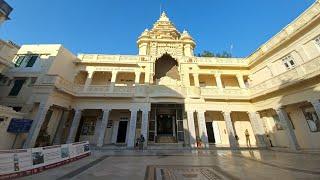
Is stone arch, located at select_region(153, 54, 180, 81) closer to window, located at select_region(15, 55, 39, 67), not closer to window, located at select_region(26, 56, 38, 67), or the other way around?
window, located at select_region(26, 56, 38, 67)

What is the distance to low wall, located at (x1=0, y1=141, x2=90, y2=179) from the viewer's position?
607 centimetres

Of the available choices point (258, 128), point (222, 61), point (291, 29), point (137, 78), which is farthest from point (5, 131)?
point (291, 29)

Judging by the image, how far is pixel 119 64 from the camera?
19766 mm

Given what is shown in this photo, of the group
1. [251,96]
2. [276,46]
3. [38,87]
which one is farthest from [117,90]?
[276,46]

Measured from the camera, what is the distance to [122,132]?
62.8 feet

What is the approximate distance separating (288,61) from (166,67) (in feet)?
39.5

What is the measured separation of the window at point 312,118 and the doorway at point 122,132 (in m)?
17.1

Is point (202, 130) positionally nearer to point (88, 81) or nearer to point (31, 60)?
point (88, 81)

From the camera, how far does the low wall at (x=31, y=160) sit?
607 cm

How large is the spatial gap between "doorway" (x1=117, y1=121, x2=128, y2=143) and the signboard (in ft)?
27.0

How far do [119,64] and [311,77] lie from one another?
17329mm

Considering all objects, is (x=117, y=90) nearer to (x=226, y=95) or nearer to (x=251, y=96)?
(x=226, y=95)

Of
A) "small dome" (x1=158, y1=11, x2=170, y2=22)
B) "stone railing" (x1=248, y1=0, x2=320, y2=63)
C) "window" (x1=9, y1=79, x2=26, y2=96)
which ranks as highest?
"small dome" (x1=158, y1=11, x2=170, y2=22)

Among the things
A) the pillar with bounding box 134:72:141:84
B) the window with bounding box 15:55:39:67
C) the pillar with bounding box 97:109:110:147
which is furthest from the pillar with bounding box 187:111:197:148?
the window with bounding box 15:55:39:67
